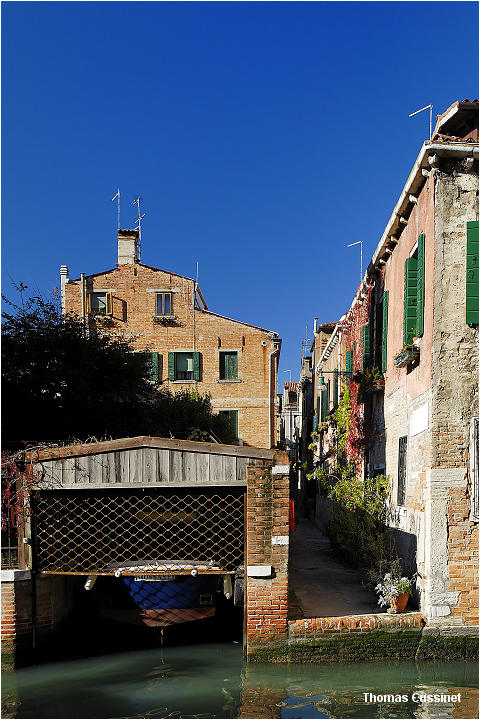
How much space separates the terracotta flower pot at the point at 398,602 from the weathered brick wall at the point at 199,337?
1416cm

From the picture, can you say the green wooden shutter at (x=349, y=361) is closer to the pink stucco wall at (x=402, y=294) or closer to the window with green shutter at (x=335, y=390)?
the window with green shutter at (x=335, y=390)

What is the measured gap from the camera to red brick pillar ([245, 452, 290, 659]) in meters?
7.36

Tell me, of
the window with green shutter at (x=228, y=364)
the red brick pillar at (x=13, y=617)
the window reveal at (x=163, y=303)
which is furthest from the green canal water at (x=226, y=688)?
the window reveal at (x=163, y=303)

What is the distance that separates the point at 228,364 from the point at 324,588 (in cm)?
1316

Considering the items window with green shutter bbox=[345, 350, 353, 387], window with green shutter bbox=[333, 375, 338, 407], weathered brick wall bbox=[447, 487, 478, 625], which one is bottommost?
weathered brick wall bbox=[447, 487, 478, 625]

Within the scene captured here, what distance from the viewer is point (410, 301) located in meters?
8.91

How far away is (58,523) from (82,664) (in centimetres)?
174

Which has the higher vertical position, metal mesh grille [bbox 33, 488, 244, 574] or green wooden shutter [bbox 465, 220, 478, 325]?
green wooden shutter [bbox 465, 220, 478, 325]

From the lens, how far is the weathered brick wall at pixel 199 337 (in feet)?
71.7

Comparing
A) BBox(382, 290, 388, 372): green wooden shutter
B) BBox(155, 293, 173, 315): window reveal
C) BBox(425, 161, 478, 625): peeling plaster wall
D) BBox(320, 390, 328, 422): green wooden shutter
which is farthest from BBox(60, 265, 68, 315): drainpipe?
BBox(425, 161, 478, 625): peeling plaster wall

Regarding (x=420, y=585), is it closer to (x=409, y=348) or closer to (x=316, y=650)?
(x=316, y=650)

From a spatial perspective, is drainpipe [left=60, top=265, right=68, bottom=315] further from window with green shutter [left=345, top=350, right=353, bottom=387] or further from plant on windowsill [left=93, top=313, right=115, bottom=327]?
window with green shutter [left=345, top=350, right=353, bottom=387]

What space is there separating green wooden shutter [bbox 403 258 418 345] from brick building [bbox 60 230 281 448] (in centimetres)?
1328

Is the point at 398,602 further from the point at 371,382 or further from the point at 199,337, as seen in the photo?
the point at 199,337
